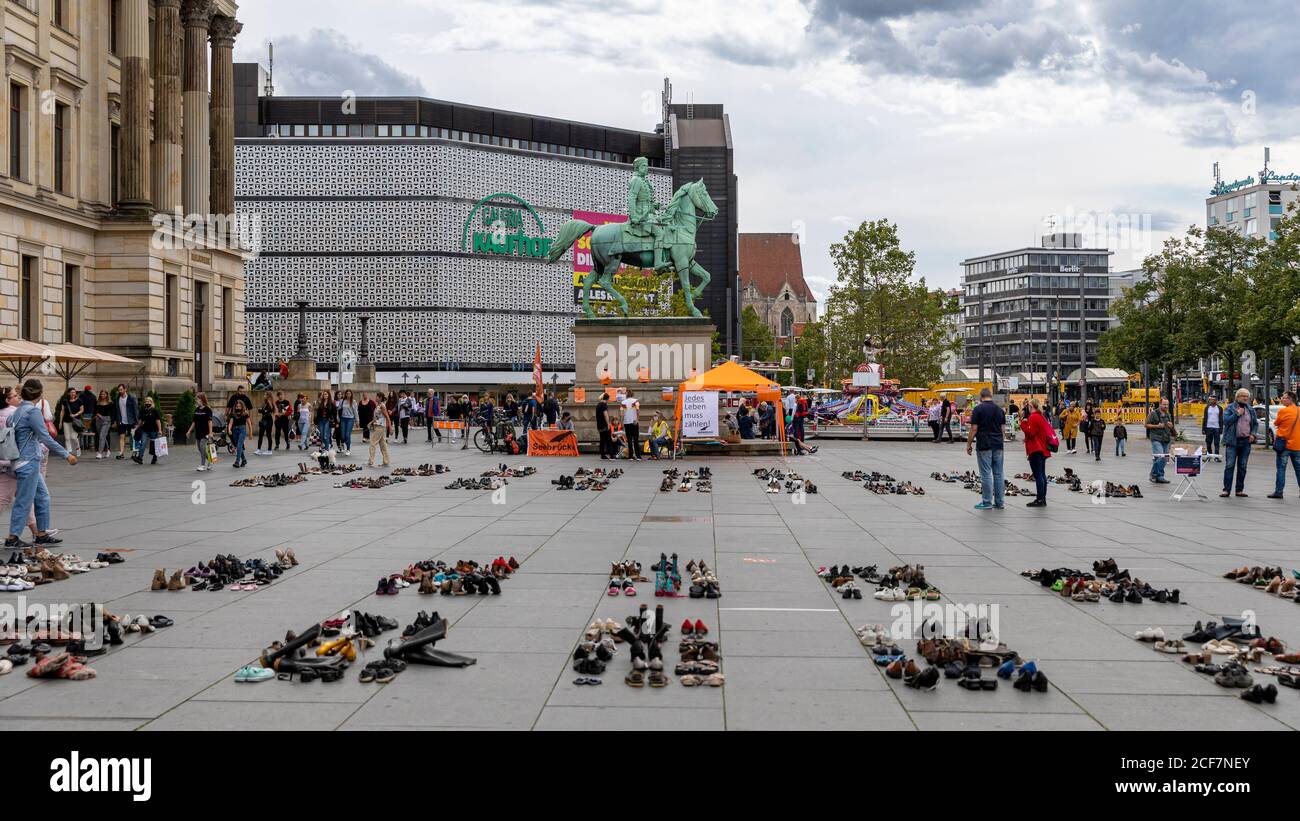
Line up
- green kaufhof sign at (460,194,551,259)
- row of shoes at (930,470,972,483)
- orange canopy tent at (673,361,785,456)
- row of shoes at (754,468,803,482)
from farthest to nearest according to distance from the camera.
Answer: green kaufhof sign at (460,194,551,259) < orange canopy tent at (673,361,785,456) < row of shoes at (930,470,972,483) < row of shoes at (754,468,803,482)

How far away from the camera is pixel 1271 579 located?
33.7 ft

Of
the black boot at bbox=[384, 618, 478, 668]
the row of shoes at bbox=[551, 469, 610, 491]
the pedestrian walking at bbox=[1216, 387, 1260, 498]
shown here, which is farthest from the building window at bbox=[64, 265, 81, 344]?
the black boot at bbox=[384, 618, 478, 668]

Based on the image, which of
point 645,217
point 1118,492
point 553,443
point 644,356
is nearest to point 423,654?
point 1118,492

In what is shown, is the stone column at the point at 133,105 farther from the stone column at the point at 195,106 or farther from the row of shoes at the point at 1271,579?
the row of shoes at the point at 1271,579

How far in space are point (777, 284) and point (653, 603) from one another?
15860 cm

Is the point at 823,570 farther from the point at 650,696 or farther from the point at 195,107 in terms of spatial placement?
the point at 195,107

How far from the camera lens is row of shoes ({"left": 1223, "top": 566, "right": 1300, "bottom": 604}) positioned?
984 cm

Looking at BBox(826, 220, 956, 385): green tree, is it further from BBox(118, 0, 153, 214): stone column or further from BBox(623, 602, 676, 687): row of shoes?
BBox(623, 602, 676, 687): row of shoes

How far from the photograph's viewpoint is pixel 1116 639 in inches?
319

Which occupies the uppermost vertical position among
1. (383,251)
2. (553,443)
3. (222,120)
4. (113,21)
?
(113,21)

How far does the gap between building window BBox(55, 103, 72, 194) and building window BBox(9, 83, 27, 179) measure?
1.97 m

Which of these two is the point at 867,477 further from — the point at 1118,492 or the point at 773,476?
the point at 1118,492
